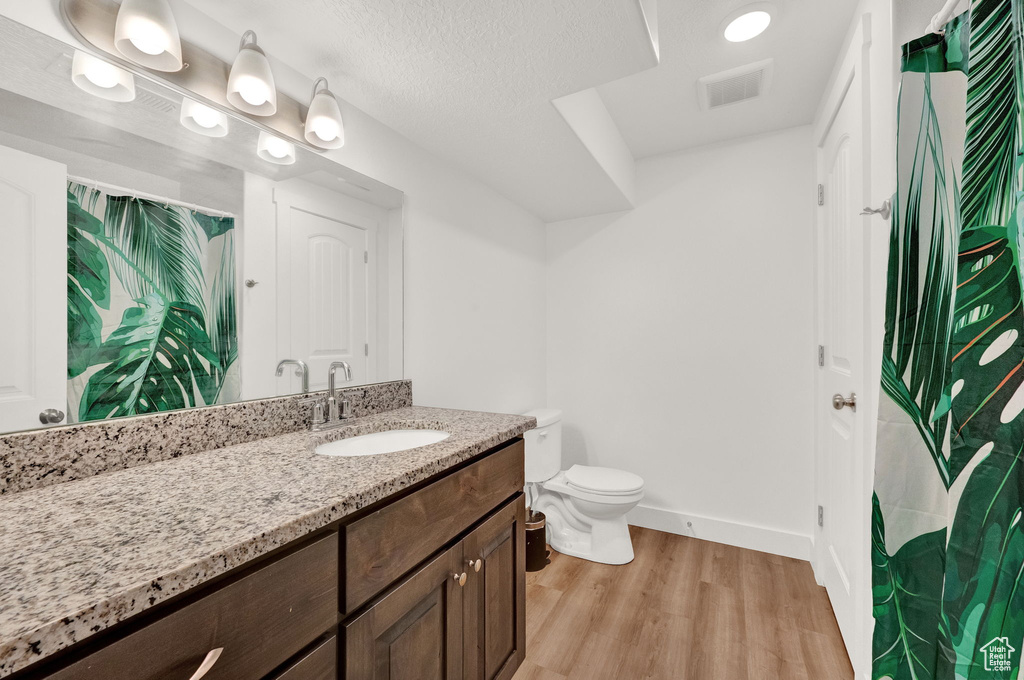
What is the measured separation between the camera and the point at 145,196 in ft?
3.22

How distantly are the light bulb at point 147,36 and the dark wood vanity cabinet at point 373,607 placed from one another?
3.69ft

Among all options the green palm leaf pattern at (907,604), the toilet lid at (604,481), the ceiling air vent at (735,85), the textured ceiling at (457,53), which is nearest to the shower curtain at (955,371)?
the green palm leaf pattern at (907,604)

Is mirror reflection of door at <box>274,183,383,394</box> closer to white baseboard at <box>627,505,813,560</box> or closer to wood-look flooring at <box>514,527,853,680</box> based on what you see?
wood-look flooring at <box>514,527,853,680</box>

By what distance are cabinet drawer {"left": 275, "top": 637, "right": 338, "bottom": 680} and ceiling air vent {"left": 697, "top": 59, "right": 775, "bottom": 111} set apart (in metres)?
2.34

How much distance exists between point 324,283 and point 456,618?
107 cm

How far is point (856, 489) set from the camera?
4.63 feet

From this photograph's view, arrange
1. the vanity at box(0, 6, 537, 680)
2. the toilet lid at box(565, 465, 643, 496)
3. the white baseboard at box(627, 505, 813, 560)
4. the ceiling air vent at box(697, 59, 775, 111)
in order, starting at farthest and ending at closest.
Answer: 1. the white baseboard at box(627, 505, 813, 560)
2. the toilet lid at box(565, 465, 643, 496)
3. the ceiling air vent at box(697, 59, 775, 111)
4. the vanity at box(0, 6, 537, 680)

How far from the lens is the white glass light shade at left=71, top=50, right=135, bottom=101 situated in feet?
2.90

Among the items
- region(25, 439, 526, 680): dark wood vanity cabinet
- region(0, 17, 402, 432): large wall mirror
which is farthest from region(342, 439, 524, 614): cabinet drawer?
region(0, 17, 402, 432): large wall mirror

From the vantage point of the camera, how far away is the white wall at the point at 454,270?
1.56 m

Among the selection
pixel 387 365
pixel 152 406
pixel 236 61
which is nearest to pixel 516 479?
pixel 387 365

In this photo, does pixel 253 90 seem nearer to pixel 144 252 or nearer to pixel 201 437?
pixel 144 252

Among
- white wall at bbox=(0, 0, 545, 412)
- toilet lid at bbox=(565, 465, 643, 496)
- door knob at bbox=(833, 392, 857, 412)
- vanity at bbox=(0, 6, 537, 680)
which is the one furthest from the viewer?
toilet lid at bbox=(565, 465, 643, 496)

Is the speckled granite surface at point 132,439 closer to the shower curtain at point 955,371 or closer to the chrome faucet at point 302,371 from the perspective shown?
the chrome faucet at point 302,371
